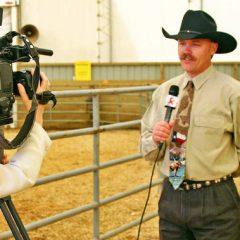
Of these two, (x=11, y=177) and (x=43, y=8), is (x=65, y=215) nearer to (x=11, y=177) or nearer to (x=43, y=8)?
(x=11, y=177)

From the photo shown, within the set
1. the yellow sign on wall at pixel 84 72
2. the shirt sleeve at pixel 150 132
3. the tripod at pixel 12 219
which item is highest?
the shirt sleeve at pixel 150 132

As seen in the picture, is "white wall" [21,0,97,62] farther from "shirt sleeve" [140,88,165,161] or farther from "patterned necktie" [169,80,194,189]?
"patterned necktie" [169,80,194,189]

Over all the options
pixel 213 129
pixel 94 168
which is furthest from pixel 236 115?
pixel 94 168

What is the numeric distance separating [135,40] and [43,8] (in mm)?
Result: 2110

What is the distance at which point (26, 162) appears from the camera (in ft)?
6.04

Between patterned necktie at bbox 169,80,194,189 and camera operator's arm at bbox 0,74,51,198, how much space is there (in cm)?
87

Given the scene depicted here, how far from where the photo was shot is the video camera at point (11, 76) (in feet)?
5.62

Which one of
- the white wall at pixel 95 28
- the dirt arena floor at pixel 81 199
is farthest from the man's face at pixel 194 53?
the white wall at pixel 95 28

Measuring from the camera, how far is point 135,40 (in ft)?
42.8

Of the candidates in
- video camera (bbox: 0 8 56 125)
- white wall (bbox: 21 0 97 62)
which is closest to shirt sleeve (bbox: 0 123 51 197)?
video camera (bbox: 0 8 56 125)

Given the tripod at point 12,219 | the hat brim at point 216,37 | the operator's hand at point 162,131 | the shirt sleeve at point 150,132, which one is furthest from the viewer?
the shirt sleeve at point 150,132

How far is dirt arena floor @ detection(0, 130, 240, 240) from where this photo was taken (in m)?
4.80

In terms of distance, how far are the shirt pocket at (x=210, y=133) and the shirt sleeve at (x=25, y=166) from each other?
92cm

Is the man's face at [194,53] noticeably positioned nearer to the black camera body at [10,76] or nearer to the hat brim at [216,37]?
the hat brim at [216,37]
